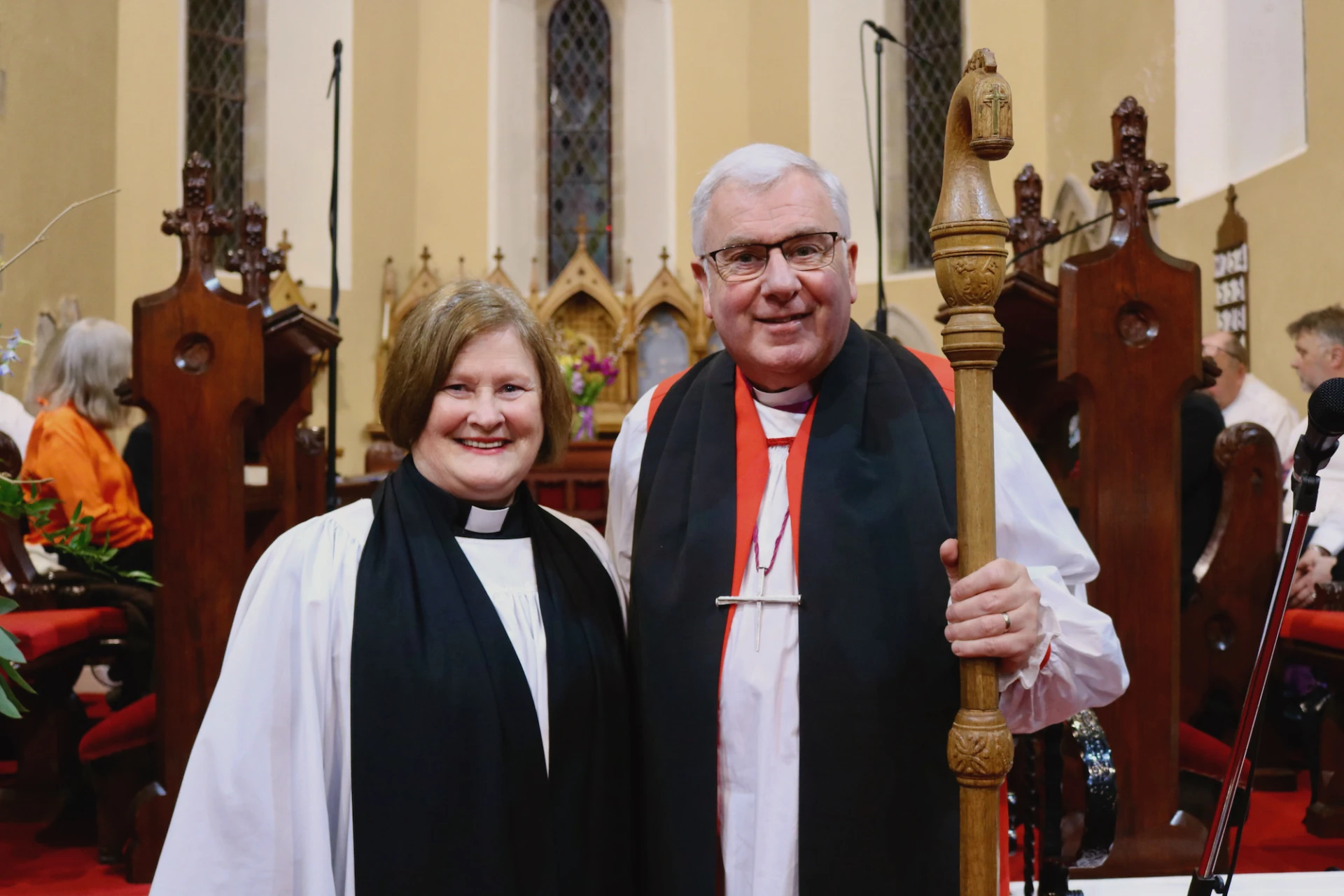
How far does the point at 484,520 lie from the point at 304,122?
10273mm

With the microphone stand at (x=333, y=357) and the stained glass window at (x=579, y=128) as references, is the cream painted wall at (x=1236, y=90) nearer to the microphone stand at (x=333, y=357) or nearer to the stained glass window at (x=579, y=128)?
the microphone stand at (x=333, y=357)

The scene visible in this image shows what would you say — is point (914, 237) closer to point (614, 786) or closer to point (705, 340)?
point (705, 340)

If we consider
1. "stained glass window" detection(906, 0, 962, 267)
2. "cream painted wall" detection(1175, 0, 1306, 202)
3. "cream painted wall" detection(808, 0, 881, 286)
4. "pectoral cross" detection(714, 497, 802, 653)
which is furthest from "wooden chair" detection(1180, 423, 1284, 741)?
"cream painted wall" detection(808, 0, 881, 286)

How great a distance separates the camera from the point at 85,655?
4352mm

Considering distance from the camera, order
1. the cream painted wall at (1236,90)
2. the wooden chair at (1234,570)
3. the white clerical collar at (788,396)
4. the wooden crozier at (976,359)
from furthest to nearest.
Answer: the cream painted wall at (1236,90) < the wooden chair at (1234,570) < the white clerical collar at (788,396) < the wooden crozier at (976,359)

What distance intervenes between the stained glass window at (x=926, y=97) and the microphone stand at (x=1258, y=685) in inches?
393

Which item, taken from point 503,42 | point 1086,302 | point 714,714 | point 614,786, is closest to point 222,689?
point 614,786

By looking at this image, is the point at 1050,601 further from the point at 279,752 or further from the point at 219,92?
the point at 219,92

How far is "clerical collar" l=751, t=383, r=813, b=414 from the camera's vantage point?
7.20ft

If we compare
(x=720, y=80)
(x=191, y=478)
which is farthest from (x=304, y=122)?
(x=191, y=478)

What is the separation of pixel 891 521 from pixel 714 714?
44 cm

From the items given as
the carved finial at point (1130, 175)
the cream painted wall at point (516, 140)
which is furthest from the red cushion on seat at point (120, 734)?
the cream painted wall at point (516, 140)

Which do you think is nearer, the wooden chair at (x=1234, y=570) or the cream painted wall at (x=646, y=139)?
the wooden chair at (x=1234, y=570)

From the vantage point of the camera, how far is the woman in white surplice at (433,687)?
71.3 inches
